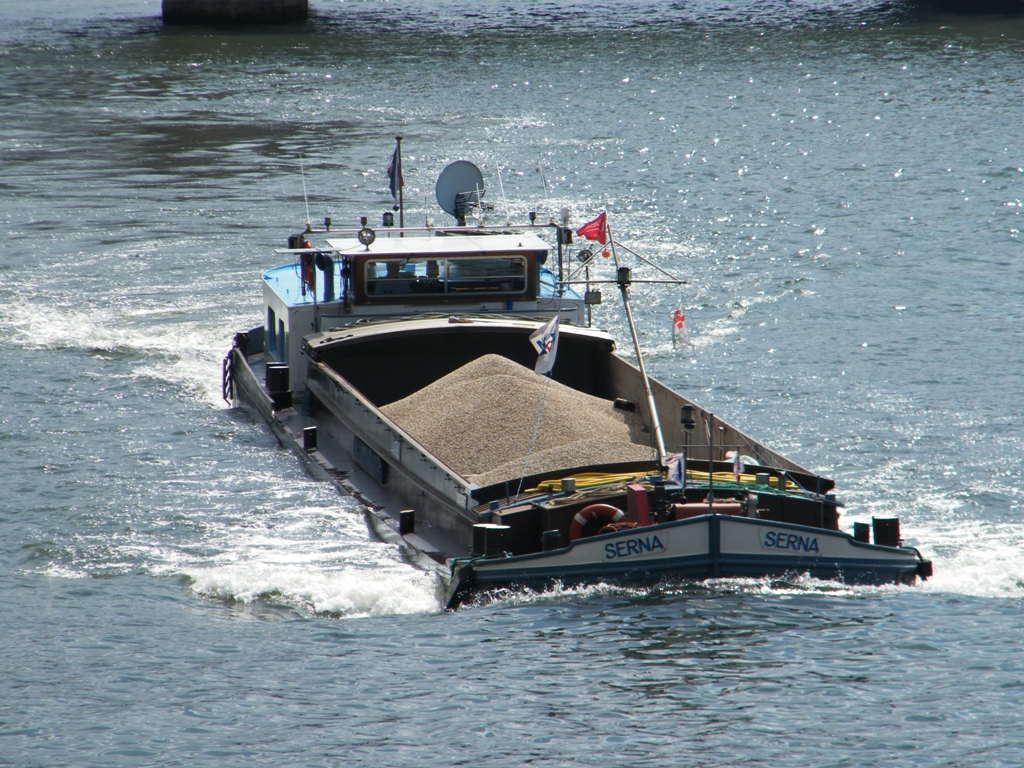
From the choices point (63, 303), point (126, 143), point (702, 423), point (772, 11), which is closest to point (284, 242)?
point (63, 303)

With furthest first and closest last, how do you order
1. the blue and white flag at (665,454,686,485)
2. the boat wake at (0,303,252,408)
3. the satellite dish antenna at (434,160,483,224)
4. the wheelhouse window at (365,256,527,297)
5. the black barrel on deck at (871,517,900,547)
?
the boat wake at (0,303,252,408)
the satellite dish antenna at (434,160,483,224)
the wheelhouse window at (365,256,527,297)
the black barrel on deck at (871,517,900,547)
the blue and white flag at (665,454,686,485)

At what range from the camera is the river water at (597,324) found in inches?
619

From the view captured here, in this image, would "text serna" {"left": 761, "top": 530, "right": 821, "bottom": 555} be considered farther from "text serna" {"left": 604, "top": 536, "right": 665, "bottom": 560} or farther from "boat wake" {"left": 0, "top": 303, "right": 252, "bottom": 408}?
"boat wake" {"left": 0, "top": 303, "right": 252, "bottom": 408}

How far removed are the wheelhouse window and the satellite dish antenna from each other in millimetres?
2762

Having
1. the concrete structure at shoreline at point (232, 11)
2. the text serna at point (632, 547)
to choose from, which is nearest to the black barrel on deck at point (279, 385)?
the text serna at point (632, 547)

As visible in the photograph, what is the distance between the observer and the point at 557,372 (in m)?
24.3

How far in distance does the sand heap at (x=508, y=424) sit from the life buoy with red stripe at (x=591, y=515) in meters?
1.38

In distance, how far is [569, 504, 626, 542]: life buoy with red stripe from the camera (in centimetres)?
1747

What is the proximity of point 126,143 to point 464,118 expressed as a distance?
16920 mm

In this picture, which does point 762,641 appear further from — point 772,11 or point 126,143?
point 772,11

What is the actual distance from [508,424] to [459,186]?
907cm

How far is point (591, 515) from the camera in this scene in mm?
17531

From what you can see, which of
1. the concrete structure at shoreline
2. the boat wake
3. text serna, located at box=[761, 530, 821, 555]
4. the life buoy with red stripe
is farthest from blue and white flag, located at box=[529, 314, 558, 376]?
the concrete structure at shoreline

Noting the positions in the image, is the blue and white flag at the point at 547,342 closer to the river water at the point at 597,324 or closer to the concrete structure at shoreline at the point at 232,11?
the river water at the point at 597,324
